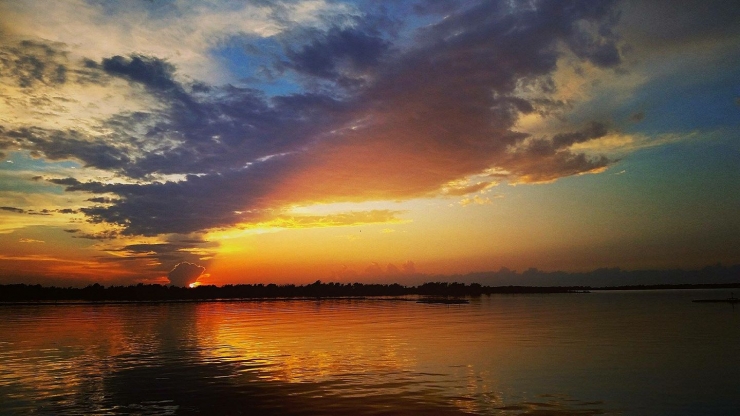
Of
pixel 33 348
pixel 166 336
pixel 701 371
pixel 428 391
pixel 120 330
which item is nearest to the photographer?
pixel 428 391

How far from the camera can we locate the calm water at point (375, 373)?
26266mm

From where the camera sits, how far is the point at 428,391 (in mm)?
29141

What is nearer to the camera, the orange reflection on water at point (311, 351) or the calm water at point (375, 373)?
the calm water at point (375, 373)

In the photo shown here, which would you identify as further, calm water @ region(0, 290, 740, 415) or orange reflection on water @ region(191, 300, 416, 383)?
orange reflection on water @ region(191, 300, 416, 383)

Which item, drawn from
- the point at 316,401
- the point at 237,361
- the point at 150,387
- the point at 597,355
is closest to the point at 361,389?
the point at 316,401

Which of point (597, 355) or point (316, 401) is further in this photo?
point (597, 355)

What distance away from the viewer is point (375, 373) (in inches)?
1382

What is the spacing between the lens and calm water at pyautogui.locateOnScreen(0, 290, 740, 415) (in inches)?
1034

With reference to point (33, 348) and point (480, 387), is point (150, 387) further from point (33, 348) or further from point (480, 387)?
point (33, 348)

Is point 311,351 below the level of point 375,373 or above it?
above

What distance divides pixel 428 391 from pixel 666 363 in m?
23.1

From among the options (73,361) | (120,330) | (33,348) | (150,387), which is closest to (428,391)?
(150,387)

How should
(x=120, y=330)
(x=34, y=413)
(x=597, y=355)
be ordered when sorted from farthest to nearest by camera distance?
1. (x=120, y=330)
2. (x=597, y=355)
3. (x=34, y=413)

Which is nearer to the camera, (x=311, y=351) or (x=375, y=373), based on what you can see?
(x=375, y=373)
